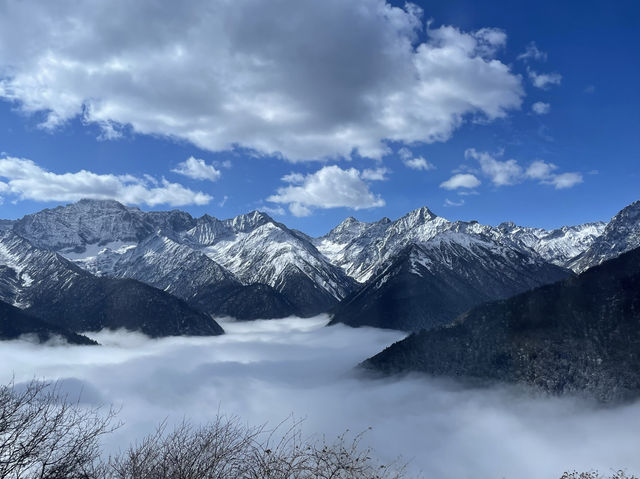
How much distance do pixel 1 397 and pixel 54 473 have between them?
9080 mm

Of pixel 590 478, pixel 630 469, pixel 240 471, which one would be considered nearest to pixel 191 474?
pixel 240 471

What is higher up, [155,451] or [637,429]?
[155,451]

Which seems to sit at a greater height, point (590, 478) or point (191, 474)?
point (191, 474)

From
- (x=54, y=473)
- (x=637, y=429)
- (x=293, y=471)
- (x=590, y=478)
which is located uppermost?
(x=293, y=471)

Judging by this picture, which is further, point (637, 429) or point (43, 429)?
point (637, 429)

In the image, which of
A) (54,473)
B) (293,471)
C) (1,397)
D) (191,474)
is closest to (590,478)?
(293,471)

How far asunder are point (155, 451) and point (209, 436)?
19.4ft

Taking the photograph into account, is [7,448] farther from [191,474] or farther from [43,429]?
[191,474]

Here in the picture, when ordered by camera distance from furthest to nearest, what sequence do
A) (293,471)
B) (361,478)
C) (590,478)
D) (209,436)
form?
(590,478) → (209,436) → (361,478) → (293,471)

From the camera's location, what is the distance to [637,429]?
198 meters

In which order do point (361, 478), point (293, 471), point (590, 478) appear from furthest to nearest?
point (590, 478) → point (361, 478) → point (293, 471)

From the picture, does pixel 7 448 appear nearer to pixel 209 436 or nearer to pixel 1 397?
pixel 1 397

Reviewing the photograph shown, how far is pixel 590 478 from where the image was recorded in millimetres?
45906

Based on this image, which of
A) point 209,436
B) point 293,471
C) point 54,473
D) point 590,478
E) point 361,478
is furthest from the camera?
point 590,478
